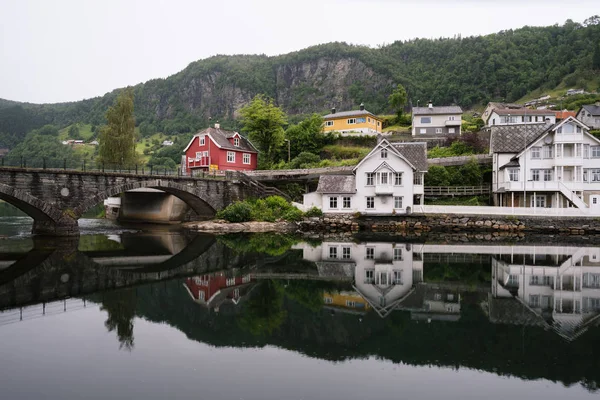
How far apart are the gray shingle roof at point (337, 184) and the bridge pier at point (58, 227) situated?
81.0 feet

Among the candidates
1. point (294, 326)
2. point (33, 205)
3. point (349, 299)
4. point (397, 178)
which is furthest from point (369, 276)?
point (33, 205)

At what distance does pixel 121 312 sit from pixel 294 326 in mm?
6958

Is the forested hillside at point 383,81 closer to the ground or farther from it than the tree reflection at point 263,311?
farther from it

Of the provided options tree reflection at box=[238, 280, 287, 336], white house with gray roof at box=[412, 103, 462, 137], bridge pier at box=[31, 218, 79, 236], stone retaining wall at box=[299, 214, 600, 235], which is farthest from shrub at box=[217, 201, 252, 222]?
white house with gray roof at box=[412, 103, 462, 137]

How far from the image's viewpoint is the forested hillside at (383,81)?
13325cm

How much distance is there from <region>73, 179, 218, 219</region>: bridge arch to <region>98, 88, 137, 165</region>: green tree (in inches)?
613

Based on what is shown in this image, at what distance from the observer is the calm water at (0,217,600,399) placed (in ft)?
34.5

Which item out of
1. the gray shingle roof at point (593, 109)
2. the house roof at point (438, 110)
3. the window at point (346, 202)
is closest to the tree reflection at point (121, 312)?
the window at point (346, 202)

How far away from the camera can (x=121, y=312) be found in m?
16.3

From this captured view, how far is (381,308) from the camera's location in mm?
17047

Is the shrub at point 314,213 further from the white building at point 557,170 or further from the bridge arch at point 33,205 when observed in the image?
the bridge arch at point 33,205

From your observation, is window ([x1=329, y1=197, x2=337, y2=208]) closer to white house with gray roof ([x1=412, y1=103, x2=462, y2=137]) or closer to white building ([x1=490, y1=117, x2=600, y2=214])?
white building ([x1=490, y1=117, x2=600, y2=214])

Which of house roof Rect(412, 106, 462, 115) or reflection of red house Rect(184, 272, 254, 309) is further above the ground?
house roof Rect(412, 106, 462, 115)

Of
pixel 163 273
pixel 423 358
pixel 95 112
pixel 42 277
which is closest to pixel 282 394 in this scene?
pixel 423 358
